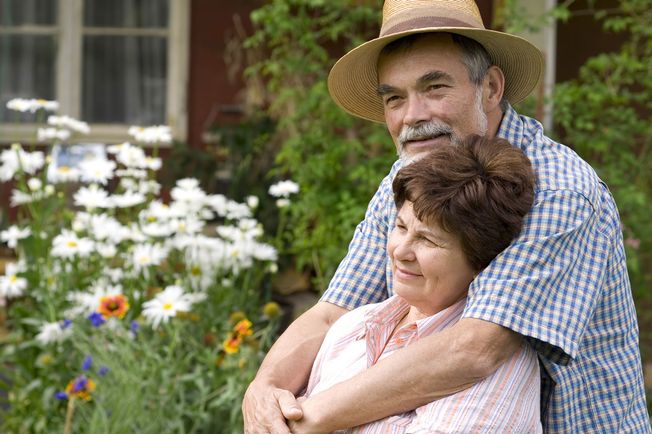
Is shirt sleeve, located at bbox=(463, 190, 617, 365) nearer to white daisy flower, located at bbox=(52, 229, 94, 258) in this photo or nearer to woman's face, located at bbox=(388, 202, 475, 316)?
woman's face, located at bbox=(388, 202, 475, 316)

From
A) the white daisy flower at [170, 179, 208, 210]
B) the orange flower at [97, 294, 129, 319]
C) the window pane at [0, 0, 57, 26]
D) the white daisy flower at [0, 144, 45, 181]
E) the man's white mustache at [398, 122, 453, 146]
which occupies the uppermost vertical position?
the man's white mustache at [398, 122, 453, 146]

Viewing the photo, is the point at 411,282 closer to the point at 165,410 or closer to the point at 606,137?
the point at 165,410

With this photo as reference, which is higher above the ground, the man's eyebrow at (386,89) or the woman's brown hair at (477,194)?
the man's eyebrow at (386,89)

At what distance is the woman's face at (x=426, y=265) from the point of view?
1.92 m

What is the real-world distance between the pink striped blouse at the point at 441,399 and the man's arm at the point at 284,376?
7 centimetres

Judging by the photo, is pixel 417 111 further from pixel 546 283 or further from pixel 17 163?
pixel 17 163

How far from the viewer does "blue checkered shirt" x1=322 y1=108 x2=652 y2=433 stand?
1887 mm

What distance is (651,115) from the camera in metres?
6.43

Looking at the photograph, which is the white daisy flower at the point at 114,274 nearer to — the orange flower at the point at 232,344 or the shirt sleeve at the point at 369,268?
the orange flower at the point at 232,344

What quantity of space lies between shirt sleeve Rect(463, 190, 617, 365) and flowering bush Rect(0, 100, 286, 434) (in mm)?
1871

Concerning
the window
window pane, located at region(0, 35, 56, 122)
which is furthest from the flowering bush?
window pane, located at region(0, 35, 56, 122)

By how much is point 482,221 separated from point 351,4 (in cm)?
376

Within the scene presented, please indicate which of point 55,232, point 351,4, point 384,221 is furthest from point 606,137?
point 384,221

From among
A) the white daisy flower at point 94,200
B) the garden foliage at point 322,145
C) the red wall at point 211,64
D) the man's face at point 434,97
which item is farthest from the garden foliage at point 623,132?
the man's face at point 434,97
